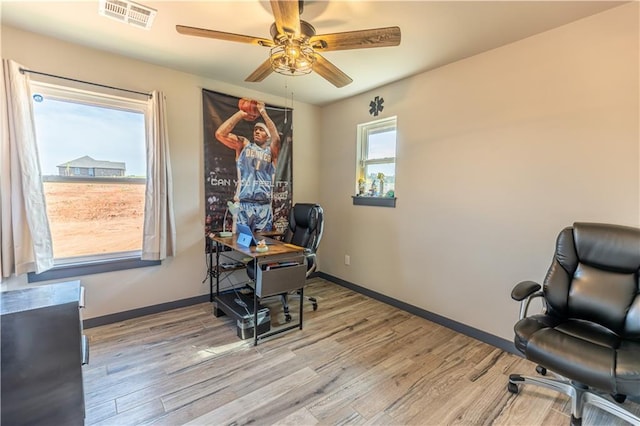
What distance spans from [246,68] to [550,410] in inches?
140

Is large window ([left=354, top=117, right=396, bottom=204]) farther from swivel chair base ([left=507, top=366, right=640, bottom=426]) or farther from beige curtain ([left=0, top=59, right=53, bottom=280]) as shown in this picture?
beige curtain ([left=0, top=59, right=53, bottom=280])

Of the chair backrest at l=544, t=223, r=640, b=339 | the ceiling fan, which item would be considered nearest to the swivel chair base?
the chair backrest at l=544, t=223, r=640, b=339

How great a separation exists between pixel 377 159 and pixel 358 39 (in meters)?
1.90

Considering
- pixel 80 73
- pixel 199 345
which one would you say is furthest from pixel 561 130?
pixel 80 73

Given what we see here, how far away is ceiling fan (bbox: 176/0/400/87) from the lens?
4.93ft

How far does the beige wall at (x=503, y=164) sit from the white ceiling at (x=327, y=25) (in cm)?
→ 24

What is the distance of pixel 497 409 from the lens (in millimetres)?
1685

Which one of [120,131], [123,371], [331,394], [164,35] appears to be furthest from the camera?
[120,131]

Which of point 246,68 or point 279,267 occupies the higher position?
point 246,68

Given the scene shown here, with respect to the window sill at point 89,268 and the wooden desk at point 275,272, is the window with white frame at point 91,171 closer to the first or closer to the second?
the window sill at point 89,268

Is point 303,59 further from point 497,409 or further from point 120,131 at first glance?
point 497,409

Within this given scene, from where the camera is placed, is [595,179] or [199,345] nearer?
[595,179]

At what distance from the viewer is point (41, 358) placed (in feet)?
3.83

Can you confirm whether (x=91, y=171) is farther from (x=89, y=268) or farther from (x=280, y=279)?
(x=280, y=279)
